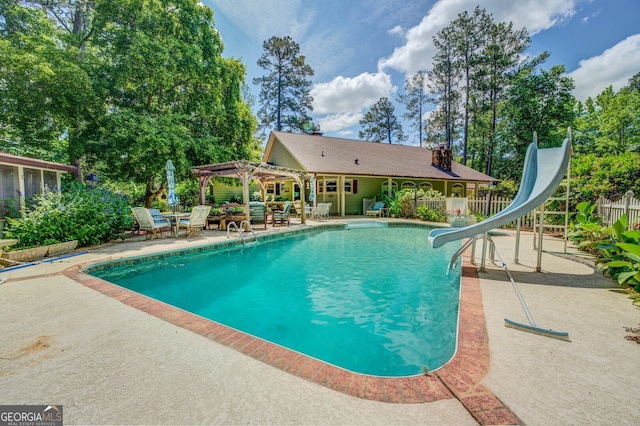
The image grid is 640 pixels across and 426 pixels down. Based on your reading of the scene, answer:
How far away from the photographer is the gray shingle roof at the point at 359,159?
55.5ft

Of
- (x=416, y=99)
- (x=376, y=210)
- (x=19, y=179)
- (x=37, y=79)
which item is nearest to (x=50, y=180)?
(x=19, y=179)

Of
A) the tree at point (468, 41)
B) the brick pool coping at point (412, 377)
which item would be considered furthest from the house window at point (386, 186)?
the brick pool coping at point (412, 377)

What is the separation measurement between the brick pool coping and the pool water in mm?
584

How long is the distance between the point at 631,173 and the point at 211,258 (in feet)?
42.5

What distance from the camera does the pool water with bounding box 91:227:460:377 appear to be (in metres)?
3.08

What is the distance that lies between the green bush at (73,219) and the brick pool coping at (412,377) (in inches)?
234

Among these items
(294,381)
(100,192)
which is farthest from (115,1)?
(294,381)

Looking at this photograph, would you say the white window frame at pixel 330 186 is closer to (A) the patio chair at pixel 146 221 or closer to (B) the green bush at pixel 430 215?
(B) the green bush at pixel 430 215

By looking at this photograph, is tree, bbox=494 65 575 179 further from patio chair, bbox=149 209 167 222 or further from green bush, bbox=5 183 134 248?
green bush, bbox=5 183 134 248

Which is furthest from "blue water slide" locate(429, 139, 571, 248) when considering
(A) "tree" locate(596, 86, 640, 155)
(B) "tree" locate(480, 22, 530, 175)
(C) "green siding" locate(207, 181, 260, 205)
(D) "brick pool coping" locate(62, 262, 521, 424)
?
(A) "tree" locate(596, 86, 640, 155)

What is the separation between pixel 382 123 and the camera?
3644 cm

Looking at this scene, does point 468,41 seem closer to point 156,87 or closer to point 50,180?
point 156,87

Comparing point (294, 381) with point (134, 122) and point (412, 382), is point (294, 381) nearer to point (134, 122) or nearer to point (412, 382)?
point (412, 382)

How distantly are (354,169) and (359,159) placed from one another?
2349mm
